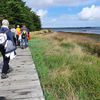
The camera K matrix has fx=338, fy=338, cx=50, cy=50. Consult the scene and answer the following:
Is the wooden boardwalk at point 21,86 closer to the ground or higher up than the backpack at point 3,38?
closer to the ground

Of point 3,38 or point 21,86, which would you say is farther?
point 3,38

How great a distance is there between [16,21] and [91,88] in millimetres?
55597

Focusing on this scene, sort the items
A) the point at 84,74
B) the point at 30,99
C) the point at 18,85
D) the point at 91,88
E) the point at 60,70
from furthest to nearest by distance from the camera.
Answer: the point at 60,70 < the point at 84,74 < the point at 91,88 < the point at 18,85 < the point at 30,99

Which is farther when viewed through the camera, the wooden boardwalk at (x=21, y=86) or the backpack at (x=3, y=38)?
the backpack at (x=3, y=38)

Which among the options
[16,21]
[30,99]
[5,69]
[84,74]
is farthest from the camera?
[16,21]

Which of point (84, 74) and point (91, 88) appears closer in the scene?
point (91, 88)

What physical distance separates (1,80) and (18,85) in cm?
85

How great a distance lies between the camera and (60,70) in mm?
11602

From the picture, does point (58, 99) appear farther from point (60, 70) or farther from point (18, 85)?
point (60, 70)

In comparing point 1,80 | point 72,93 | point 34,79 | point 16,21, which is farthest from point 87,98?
point 16,21

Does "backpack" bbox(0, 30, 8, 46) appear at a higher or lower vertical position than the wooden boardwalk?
higher

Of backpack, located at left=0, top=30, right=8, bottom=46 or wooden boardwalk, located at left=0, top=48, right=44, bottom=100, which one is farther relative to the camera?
backpack, located at left=0, top=30, right=8, bottom=46

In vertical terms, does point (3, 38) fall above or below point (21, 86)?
above

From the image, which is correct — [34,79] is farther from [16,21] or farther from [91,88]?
[16,21]
